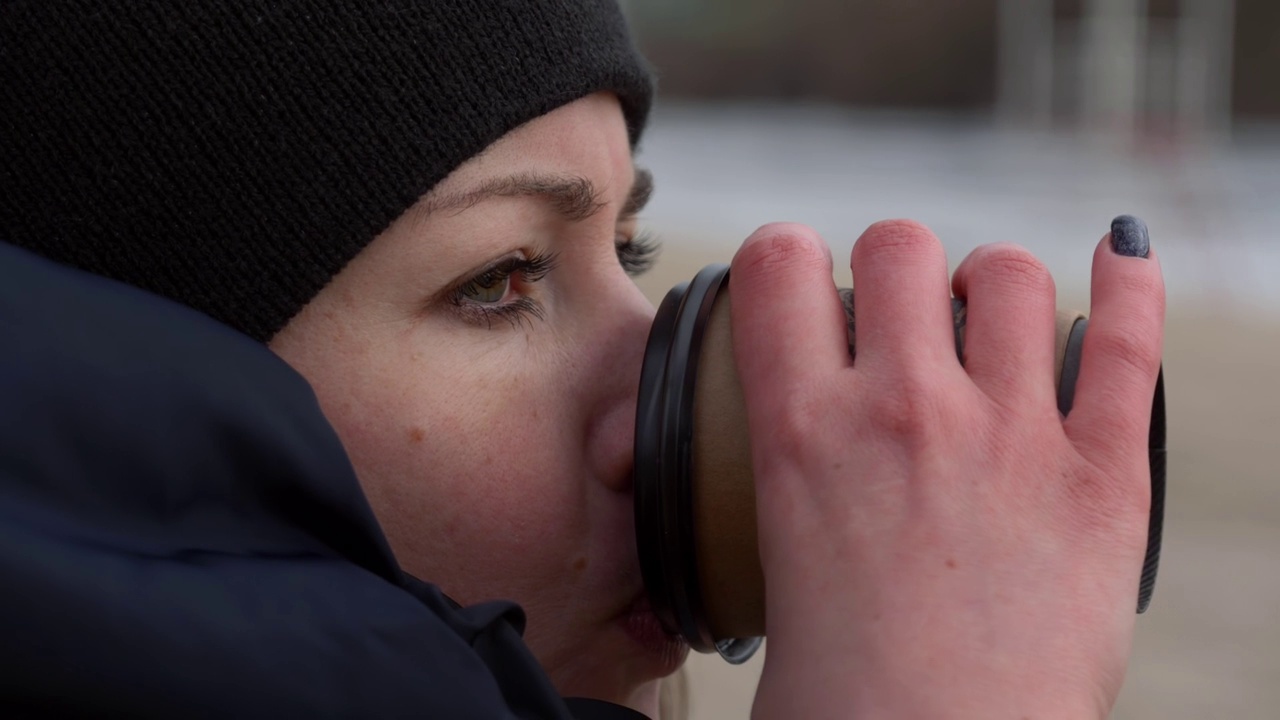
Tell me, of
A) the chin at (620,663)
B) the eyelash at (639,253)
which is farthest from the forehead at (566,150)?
the chin at (620,663)

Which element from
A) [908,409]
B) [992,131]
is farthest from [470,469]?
[992,131]

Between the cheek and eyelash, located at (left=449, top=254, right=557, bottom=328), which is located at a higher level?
eyelash, located at (left=449, top=254, right=557, bottom=328)

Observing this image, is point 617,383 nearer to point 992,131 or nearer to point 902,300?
point 902,300

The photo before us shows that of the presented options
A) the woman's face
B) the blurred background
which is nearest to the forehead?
the woman's face

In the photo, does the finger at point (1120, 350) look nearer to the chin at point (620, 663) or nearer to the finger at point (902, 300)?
the finger at point (902, 300)

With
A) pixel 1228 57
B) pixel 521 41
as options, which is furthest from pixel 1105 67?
pixel 521 41

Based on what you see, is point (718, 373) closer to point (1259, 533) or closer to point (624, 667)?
point (624, 667)

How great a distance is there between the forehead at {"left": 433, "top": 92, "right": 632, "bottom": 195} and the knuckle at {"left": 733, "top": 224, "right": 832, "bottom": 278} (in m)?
0.21

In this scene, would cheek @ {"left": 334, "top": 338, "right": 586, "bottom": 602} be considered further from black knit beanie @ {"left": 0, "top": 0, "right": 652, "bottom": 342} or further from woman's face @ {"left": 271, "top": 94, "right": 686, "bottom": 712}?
black knit beanie @ {"left": 0, "top": 0, "right": 652, "bottom": 342}

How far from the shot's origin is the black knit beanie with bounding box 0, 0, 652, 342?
1.27 m

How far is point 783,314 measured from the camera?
1.28 m

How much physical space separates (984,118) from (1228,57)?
299 cm

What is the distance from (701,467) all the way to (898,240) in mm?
273

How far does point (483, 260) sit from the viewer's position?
53.1 inches
